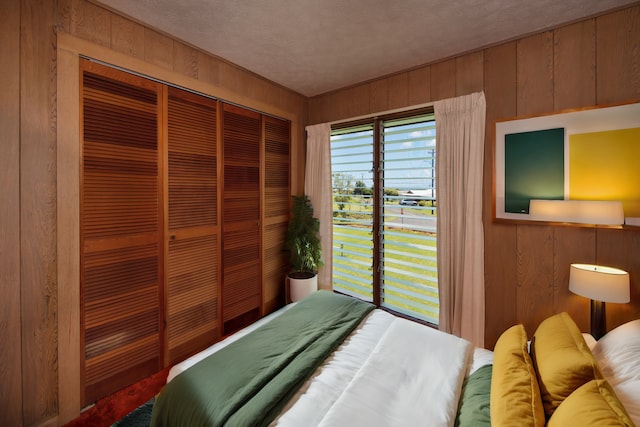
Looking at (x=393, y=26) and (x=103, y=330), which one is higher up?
(x=393, y=26)

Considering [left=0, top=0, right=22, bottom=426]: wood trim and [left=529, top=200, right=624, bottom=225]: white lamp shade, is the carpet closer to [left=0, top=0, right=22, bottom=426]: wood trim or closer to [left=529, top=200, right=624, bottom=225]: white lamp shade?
[left=0, top=0, right=22, bottom=426]: wood trim

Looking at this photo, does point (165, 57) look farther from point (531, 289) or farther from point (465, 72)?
point (531, 289)

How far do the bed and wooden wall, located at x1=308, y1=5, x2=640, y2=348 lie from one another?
791 millimetres

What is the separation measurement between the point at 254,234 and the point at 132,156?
1.34m

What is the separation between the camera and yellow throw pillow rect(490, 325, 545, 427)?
92 cm

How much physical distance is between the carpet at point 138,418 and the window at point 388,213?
2.11 metres

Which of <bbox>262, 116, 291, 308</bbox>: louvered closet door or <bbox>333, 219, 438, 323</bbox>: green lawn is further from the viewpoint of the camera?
<bbox>262, 116, 291, 308</bbox>: louvered closet door

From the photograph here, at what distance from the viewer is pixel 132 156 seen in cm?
200

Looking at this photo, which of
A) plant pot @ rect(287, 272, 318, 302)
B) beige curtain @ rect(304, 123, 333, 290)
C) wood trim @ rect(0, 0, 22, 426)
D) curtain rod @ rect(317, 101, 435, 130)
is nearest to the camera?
wood trim @ rect(0, 0, 22, 426)

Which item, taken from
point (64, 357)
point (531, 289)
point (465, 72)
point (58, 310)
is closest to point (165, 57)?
point (58, 310)

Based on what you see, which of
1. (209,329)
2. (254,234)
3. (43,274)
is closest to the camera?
→ (43,274)

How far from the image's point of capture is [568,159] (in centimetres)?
196

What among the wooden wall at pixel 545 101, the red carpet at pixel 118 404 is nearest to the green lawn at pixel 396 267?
the wooden wall at pixel 545 101

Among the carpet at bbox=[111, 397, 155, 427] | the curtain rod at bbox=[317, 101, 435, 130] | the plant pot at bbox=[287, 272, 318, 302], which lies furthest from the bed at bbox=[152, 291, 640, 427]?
the curtain rod at bbox=[317, 101, 435, 130]
